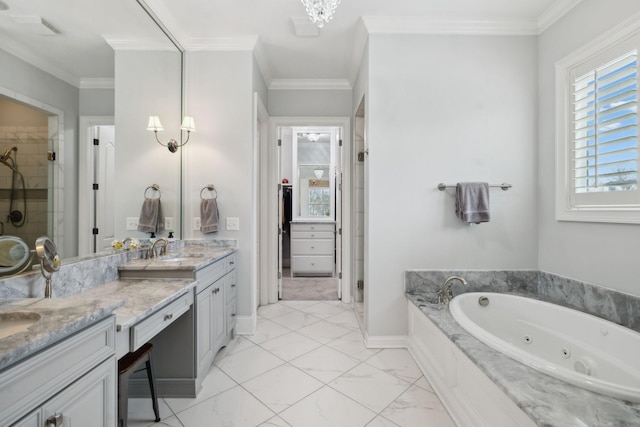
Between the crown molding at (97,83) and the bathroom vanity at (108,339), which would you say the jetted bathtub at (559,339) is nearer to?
the bathroom vanity at (108,339)

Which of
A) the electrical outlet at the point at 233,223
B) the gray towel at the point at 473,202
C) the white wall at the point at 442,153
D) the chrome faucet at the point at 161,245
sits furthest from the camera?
the electrical outlet at the point at 233,223

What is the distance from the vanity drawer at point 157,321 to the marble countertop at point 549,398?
60.6 inches

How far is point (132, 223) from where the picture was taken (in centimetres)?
210

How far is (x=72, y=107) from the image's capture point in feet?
4.52

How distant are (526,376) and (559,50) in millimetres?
2415

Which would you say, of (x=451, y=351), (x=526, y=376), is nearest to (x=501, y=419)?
(x=526, y=376)

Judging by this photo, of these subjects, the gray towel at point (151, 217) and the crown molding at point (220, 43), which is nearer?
the gray towel at point (151, 217)

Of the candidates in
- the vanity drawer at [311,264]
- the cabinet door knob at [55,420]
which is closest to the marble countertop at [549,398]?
the cabinet door knob at [55,420]

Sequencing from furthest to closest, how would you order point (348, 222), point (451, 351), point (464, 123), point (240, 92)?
point (348, 222) < point (240, 92) < point (464, 123) < point (451, 351)

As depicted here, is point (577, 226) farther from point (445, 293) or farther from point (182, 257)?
point (182, 257)

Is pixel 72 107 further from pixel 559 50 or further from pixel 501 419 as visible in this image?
pixel 559 50

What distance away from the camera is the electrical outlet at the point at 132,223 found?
205 cm

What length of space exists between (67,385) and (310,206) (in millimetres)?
4597

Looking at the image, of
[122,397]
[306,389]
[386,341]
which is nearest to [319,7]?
[122,397]
